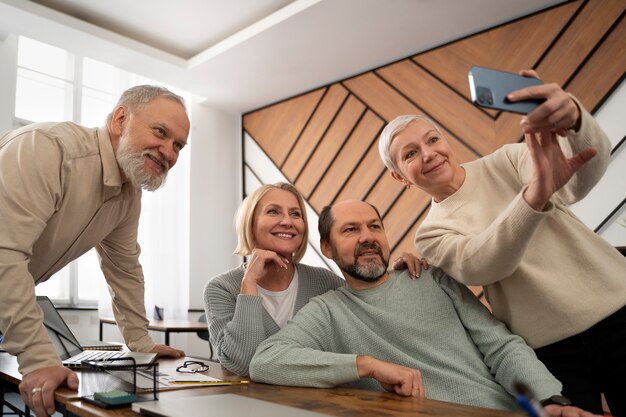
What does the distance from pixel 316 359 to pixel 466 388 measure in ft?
1.34

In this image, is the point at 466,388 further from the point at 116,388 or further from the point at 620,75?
the point at 620,75

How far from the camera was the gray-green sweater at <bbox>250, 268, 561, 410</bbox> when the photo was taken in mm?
1243

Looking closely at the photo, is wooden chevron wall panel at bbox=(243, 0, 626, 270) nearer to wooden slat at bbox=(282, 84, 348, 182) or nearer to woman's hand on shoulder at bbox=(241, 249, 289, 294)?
wooden slat at bbox=(282, 84, 348, 182)

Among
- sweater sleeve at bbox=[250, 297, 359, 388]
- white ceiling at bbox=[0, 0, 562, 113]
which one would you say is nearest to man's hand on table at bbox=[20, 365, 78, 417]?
sweater sleeve at bbox=[250, 297, 359, 388]

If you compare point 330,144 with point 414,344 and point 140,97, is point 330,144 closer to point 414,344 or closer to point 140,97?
point 140,97

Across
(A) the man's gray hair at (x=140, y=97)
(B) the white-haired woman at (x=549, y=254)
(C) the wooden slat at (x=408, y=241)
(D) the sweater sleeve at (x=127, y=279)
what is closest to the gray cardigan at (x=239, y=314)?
(D) the sweater sleeve at (x=127, y=279)

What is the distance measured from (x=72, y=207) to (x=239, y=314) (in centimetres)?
65

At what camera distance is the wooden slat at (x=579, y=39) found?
3717 millimetres

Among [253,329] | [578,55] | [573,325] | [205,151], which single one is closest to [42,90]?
[205,151]

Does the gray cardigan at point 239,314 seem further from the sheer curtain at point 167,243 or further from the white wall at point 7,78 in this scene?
the white wall at point 7,78

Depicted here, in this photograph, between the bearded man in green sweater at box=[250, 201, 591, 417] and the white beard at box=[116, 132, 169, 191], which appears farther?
the white beard at box=[116, 132, 169, 191]

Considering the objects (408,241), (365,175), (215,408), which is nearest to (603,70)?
(408,241)

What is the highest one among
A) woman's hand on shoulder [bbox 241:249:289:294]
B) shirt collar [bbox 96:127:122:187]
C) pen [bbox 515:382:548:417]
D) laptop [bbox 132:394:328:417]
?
shirt collar [bbox 96:127:122:187]

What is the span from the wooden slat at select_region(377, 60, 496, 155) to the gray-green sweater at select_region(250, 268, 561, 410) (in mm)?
2949
